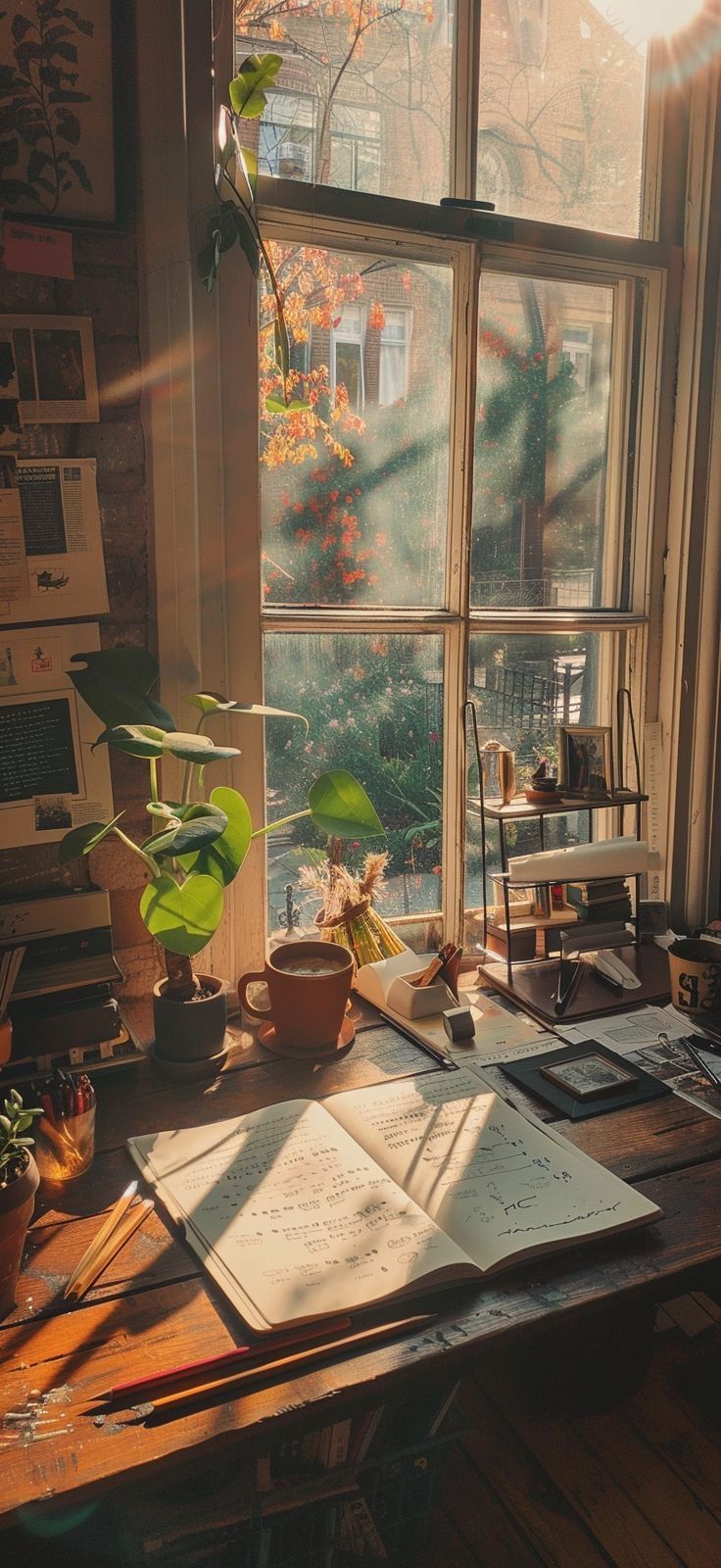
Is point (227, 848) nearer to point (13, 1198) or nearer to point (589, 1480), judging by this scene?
point (13, 1198)

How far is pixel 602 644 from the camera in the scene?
6.89 feet

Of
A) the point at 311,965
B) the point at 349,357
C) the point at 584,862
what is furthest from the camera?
the point at 584,862

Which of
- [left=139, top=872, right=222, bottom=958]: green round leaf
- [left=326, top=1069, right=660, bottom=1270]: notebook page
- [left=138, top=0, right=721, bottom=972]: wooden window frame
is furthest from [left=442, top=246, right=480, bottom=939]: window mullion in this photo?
[left=139, top=872, right=222, bottom=958]: green round leaf

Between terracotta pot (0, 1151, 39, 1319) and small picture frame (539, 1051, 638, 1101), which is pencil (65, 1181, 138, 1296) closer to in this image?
terracotta pot (0, 1151, 39, 1319)

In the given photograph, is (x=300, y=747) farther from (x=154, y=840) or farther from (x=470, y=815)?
(x=154, y=840)

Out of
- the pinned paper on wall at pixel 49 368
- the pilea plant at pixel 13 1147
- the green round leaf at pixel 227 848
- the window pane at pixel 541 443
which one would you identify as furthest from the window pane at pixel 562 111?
the pilea plant at pixel 13 1147

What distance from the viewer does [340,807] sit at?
1511 mm

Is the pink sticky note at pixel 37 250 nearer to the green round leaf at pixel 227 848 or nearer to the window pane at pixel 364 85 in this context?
the window pane at pixel 364 85

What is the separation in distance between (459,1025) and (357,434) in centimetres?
99

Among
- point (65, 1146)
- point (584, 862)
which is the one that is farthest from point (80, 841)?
point (584, 862)

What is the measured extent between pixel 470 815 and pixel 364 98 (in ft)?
4.00

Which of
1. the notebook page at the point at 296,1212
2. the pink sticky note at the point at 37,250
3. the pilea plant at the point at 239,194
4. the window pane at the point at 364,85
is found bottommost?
the notebook page at the point at 296,1212

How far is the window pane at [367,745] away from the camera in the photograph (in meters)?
1.80

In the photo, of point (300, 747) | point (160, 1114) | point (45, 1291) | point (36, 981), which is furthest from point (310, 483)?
point (45, 1291)
